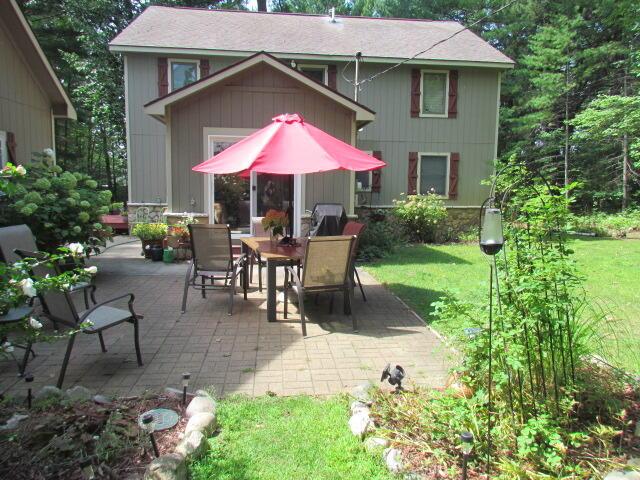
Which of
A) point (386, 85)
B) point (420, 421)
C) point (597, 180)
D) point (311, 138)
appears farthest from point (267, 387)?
point (597, 180)

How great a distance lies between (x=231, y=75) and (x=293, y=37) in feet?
20.6

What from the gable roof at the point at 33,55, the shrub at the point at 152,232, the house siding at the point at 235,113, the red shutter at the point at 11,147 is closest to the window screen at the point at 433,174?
the house siding at the point at 235,113

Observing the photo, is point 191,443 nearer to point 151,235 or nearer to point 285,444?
point 285,444

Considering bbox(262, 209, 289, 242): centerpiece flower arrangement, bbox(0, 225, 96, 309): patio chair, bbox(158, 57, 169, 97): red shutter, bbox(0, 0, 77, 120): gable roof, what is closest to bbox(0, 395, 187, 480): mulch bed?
bbox(0, 225, 96, 309): patio chair

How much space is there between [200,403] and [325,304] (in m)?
3.20

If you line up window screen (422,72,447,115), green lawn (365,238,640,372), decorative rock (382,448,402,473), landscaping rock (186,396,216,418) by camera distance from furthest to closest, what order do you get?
window screen (422,72,447,115) < green lawn (365,238,640,372) < landscaping rock (186,396,216,418) < decorative rock (382,448,402,473)

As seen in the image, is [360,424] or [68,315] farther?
[68,315]

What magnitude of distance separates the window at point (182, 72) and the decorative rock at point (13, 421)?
11.8m

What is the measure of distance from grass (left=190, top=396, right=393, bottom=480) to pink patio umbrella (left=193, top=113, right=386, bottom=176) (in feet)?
8.05

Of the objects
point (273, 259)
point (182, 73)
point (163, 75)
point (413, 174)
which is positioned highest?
point (182, 73)

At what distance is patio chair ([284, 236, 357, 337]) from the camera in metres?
Answer: 4.63

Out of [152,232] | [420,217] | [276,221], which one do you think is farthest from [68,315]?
[420,217]

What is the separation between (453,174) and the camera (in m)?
14.4

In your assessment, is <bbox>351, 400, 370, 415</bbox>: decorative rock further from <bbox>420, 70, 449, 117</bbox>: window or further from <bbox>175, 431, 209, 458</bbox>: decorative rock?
<bbox>420, 70, 449, 117</bbox>: window
